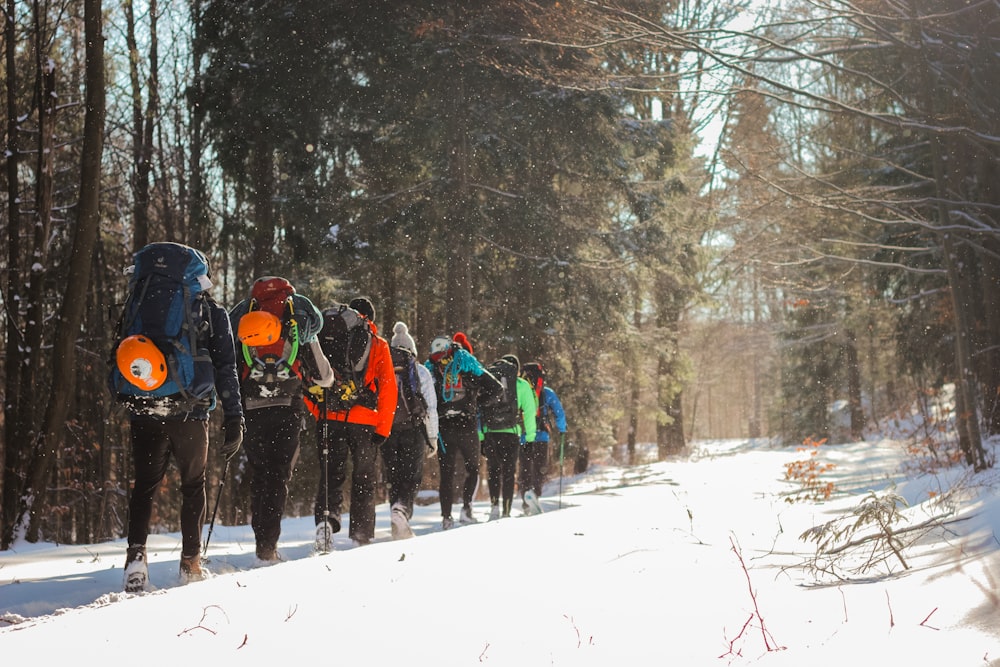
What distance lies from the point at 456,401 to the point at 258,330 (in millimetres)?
3783

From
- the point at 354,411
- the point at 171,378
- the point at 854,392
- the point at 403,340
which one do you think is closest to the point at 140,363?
the point at 171,378

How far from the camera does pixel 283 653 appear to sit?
3.14 meters

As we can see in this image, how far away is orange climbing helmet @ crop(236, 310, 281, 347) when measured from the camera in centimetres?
579

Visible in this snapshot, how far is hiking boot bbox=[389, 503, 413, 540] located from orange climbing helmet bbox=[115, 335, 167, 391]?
352 cm

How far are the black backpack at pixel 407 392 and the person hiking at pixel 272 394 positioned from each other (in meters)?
1.96

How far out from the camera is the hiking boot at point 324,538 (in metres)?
6.56

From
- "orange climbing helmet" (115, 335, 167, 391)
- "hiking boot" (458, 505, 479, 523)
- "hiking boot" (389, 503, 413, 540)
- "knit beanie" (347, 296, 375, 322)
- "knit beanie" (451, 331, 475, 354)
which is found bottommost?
"hiking boot" (458, 505, 479, 523)

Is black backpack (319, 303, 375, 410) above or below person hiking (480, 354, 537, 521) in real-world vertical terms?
above

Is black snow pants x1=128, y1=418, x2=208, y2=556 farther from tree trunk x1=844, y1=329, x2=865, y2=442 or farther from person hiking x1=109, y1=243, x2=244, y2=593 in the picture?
tree trunk x1=844, y1=329, x2=865, y2=442

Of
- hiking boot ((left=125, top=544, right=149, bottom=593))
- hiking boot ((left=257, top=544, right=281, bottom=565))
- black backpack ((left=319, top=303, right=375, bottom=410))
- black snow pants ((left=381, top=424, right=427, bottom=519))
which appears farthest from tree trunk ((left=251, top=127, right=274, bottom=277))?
hiking boot ((left=125, top=544, right=149, bottom=593))

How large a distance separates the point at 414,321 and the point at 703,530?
15218 millimetres

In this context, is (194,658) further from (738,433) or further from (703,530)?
(738,433)

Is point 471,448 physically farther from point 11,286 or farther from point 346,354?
point 11,286

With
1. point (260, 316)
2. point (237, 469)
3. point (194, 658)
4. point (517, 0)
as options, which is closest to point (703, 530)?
point (260, 316)
